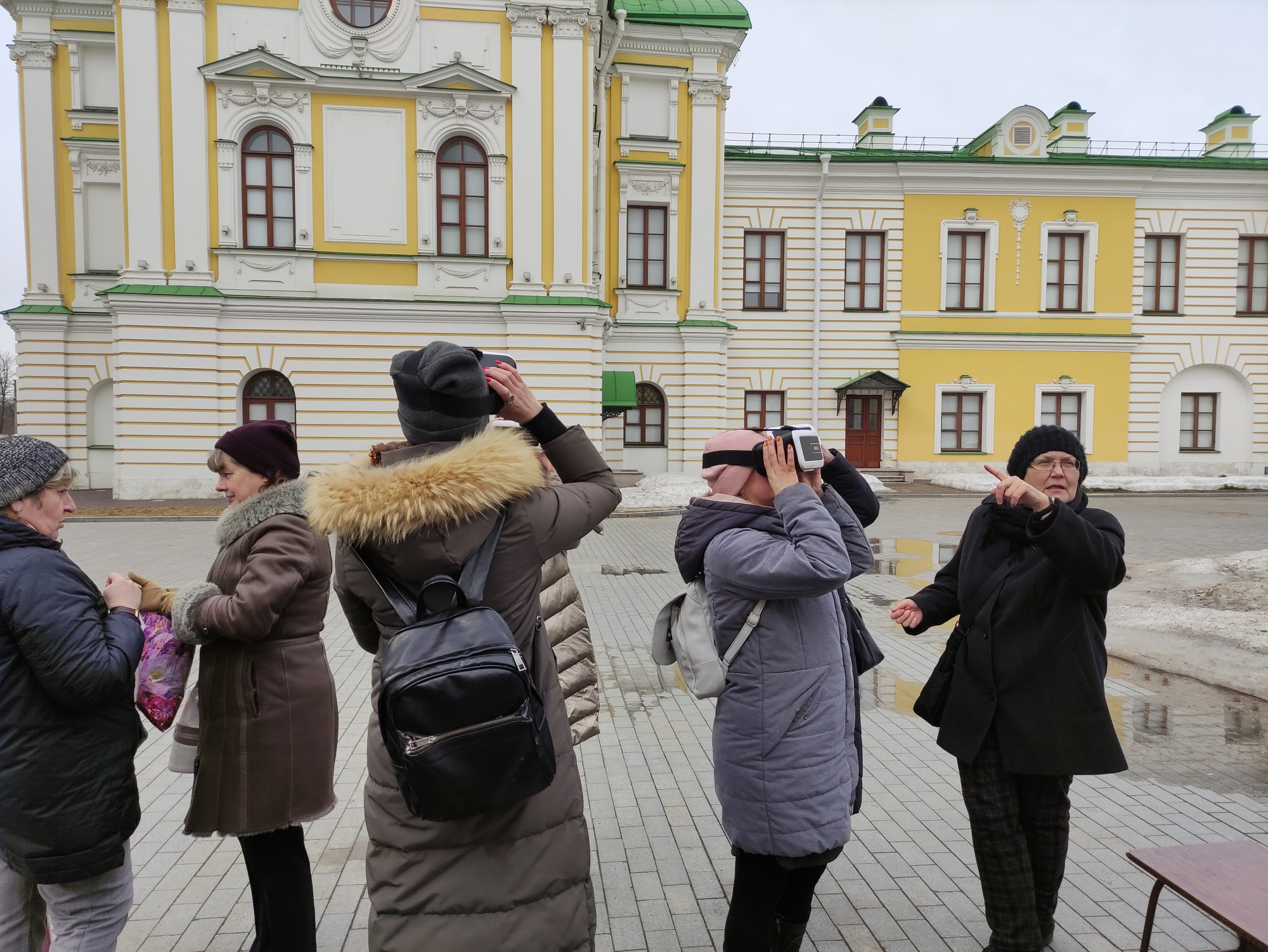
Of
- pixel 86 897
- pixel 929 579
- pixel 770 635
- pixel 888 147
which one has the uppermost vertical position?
pixel 888 147

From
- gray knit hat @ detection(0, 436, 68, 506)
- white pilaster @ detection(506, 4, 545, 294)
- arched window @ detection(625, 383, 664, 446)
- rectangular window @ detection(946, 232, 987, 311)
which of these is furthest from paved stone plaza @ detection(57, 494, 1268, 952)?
rectangular window @ detection(946, 232, 987, 311)

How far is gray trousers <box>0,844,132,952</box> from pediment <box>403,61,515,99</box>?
19323 mm

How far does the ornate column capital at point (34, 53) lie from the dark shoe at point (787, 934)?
2747 cm

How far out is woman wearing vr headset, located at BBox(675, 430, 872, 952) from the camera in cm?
241

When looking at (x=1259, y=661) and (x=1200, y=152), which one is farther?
(x=1200, y=152)

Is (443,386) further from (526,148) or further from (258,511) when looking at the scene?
(526,148)

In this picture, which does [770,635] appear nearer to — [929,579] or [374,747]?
[374,747]

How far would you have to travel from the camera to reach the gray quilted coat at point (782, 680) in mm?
2383

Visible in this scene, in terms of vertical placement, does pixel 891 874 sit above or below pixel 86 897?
below

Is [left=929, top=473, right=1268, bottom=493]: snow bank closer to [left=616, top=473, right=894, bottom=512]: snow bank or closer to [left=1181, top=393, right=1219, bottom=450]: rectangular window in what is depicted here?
[left=1181, top=393, right=1219, bottom=450]: rectangular window

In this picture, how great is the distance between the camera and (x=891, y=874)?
3533 millimetres

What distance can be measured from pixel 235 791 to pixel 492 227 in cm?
1816

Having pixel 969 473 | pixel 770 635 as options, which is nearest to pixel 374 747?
pixel 770 635

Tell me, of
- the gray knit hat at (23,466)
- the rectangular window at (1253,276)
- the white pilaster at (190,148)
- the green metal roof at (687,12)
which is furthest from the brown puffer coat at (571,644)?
the rectangular window at (1253,276)
